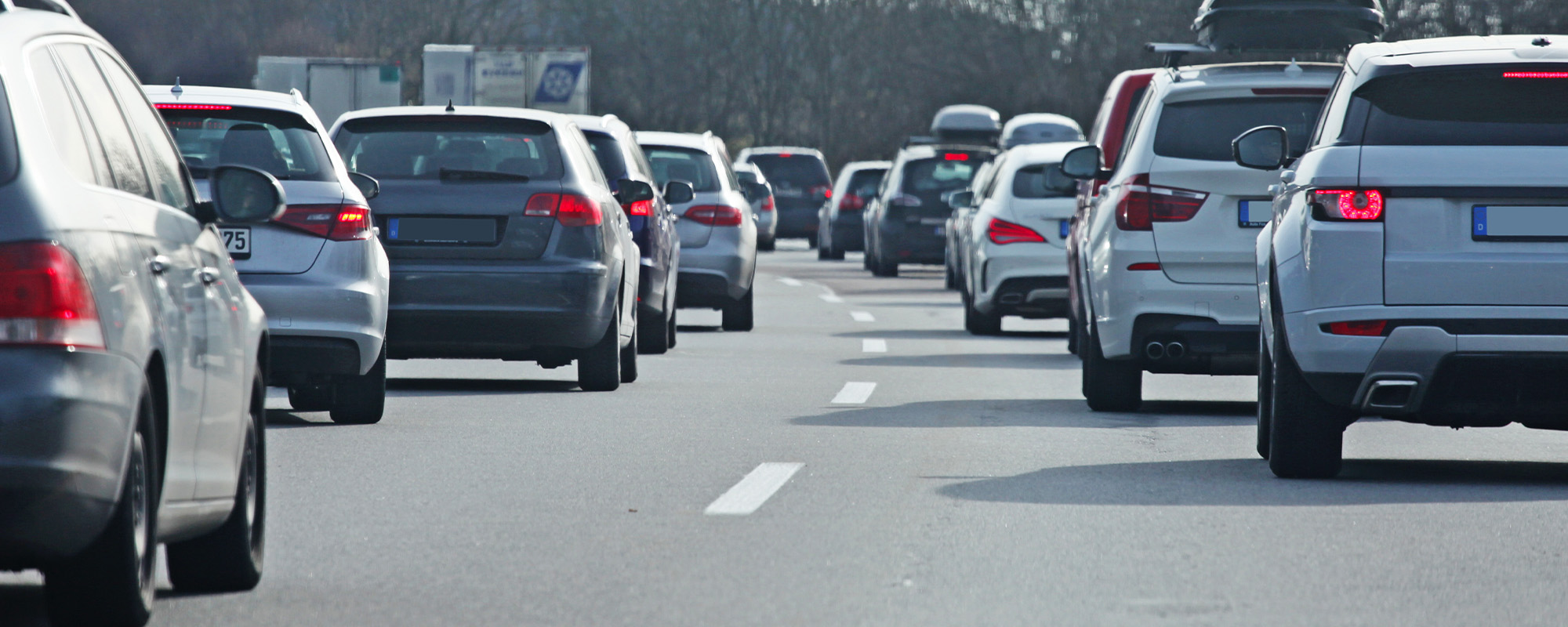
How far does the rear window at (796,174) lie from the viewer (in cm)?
5062

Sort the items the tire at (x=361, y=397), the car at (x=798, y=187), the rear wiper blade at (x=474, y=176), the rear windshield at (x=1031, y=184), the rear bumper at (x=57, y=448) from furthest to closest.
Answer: the car at (x=798, y=187), the rear windshield at (x=1031, y=184), the rear wiper blade at (x=474, y=176), the tire at (x=361, y=397), the rear bumper at (x=57, y=448)

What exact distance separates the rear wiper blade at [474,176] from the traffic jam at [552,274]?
0.01 m

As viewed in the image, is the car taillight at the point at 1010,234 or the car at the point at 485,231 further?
the car taillight at the point at 1010,234

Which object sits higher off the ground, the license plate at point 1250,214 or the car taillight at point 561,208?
the license plate at point 1250,214

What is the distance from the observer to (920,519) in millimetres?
8094

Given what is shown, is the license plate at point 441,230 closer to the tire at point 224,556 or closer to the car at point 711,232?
the car at point 711,232

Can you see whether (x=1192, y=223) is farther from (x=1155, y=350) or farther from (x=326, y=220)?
(x=326, y=220)

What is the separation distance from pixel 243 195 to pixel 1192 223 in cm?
650

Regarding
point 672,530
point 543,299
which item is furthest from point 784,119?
point 672,530

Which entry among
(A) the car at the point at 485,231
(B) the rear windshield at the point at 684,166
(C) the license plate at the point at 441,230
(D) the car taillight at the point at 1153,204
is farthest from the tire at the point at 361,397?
(B) the rear windshield at the point at 684,166

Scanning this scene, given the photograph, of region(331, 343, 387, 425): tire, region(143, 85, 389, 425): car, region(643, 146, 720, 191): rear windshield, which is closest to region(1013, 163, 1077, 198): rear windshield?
region(643, 146, 720, 191): rear windshield

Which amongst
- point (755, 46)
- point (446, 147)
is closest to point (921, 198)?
point (446, 147)

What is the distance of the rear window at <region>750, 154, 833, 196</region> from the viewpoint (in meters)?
50.6

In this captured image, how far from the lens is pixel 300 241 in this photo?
434 inches
